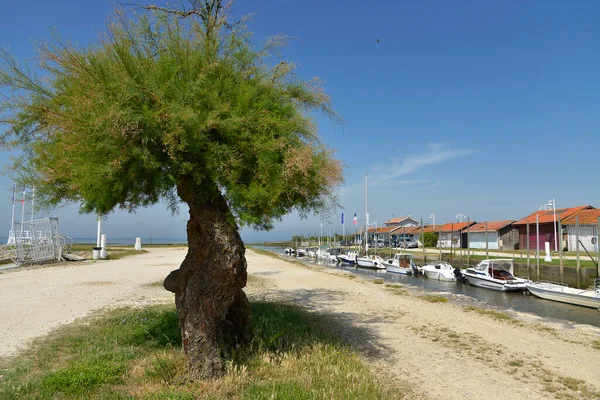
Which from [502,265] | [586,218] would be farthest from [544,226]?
[502,265]

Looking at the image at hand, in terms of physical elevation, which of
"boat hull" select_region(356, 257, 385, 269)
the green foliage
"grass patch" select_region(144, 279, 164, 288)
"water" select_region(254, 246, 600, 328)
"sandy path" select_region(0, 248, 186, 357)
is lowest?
"water" select_region(254, 246, 600, 328)

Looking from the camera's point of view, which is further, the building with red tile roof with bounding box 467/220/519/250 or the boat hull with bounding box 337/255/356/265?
the building with red tile roof with bounding box 467/220/519/250

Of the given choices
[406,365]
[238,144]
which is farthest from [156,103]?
[406,365]

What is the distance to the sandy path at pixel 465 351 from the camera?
7078mm

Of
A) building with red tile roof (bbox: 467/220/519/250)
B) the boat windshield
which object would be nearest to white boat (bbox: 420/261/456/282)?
the boat windshield

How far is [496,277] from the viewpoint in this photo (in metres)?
28.8

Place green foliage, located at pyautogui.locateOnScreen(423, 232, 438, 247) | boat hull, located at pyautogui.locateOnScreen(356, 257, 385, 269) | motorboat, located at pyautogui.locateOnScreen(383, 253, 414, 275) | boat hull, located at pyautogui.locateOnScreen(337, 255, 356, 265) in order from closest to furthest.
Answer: motorboat, located at pyautogui.locateOnScreen(383, 253, 414, 275) < boat hull, located at pyautogui.locateOnScreen(356, 257, 385, 269) < boat hull, located at pyautogui.locateOnScreen(337, 255, 356, 265) < green foliage, located at pyautogui.locateOnScreen(423, 232, 438, 247)

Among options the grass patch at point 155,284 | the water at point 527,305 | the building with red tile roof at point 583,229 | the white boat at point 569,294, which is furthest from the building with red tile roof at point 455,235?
the grass patch at point 155,284

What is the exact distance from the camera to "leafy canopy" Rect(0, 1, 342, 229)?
17.5ft

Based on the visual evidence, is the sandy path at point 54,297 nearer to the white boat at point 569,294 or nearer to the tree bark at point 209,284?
the tree bark at point 209,284

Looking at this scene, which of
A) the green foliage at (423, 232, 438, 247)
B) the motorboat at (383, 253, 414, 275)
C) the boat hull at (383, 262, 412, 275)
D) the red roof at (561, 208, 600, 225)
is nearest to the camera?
the boat hull at (383, 262, 412, 275)

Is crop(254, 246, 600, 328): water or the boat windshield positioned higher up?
the boat windshield

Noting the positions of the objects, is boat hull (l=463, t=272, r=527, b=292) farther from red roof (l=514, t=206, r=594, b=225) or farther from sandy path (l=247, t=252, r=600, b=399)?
red roof (l=514, t=206, r=594, b=225)

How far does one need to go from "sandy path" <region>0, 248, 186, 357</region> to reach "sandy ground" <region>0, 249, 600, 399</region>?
3 centimetres
